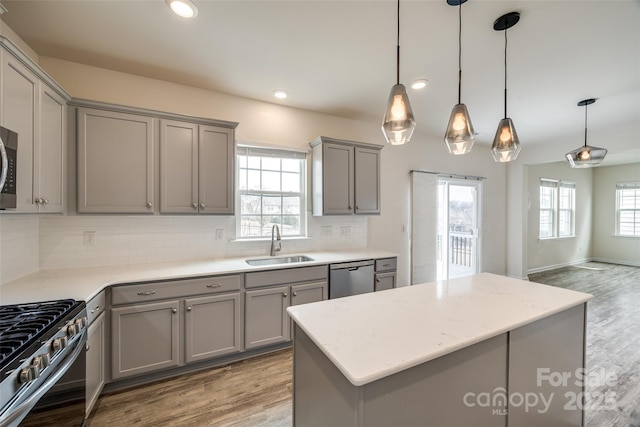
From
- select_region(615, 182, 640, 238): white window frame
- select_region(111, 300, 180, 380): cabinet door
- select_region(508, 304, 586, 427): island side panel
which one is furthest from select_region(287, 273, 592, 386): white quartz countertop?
select_region(615, 182, 640, 238): white window frame

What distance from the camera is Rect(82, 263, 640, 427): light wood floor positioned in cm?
186

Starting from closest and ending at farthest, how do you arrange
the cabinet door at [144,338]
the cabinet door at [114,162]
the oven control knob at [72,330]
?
the oven control knob at [72,330] → the cabinet door at [144,338] → the cabinet door at [114,162]

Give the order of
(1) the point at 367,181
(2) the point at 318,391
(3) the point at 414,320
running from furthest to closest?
(1) the point at 367,181 < (3) the point at 414,320 < (2) the point at 318,391

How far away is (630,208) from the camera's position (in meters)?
6.81

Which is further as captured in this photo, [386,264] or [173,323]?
[386,264]

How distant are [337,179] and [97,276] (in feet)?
8.31

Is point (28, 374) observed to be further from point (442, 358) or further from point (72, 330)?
point (442, 358)

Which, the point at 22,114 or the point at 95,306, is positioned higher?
the point at 22,114

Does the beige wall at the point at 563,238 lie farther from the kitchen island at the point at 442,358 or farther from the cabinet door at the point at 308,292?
the cabinet door at the point at 308,292

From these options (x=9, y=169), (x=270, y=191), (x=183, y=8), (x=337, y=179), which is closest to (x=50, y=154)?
(x=9, y=169)

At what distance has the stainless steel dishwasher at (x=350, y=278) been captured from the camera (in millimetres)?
2924

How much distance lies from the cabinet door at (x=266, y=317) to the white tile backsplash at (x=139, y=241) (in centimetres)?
70

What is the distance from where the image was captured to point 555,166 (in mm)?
6535

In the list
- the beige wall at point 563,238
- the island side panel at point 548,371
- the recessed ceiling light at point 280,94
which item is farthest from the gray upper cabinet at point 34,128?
the beige wall at point 563,238
